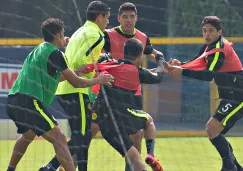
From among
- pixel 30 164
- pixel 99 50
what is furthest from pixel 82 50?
pixel 30 164

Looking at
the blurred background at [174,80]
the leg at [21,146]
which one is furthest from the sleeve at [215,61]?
the blurred background at [174,80]

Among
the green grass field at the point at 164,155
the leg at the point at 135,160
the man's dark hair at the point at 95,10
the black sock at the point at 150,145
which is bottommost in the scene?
the green grass field at the point at 164,155

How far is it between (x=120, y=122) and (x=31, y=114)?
0.84 m

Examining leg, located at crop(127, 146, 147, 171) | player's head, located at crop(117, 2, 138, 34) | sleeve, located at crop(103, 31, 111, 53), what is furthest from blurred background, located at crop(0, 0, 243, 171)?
leg, located at crop(127, 146, 147, 171)

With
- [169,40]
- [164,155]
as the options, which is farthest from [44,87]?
[169,40]

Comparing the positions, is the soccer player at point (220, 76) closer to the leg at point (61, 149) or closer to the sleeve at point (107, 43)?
the sleeve at point (107, 43)

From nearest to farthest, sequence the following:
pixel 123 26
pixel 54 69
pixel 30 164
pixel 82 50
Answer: pixel 54 69, pixel 82 50, pixel 123 26, pixel 30 164

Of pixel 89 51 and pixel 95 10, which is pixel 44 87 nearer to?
pixel 89 51

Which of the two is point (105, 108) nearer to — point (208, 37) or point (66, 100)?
point (66, 100)

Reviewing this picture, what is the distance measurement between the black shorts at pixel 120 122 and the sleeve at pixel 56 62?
23.4 inches

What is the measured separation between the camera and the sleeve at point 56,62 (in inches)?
294

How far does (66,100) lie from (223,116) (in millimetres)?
1705

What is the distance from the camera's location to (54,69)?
754 centimetres

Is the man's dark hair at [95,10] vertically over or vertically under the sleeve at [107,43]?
over
